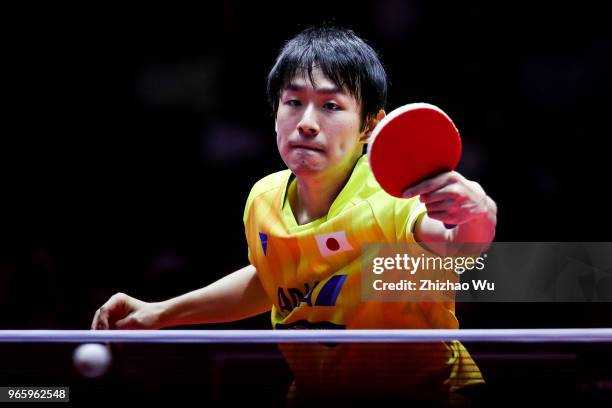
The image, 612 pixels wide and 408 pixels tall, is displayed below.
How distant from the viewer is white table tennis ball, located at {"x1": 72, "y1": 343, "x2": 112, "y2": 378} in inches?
69.0

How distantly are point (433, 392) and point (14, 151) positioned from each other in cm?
309

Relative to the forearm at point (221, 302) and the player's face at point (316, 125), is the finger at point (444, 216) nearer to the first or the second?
the player's face at point (316, 125)

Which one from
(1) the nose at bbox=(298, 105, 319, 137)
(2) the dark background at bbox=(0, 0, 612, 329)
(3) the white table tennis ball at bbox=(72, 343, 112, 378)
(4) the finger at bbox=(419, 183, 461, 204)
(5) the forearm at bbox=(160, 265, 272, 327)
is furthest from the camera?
(2) the dark background at bbox=(0, 0, 612, 329)

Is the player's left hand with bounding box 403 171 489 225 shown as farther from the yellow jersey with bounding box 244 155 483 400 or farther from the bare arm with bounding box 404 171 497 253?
the yellow jersey with bounding box 244 155 483 400

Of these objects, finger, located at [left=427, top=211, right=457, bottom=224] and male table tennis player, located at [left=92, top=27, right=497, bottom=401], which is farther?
male table tennis player, located at [left=92, top=27, right=497, bottom=401]

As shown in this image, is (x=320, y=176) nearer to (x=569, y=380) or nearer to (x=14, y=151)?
(x=569, y=380)

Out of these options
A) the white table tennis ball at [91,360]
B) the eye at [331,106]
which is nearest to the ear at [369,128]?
the eye at [331,106]

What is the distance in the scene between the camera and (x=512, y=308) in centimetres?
354

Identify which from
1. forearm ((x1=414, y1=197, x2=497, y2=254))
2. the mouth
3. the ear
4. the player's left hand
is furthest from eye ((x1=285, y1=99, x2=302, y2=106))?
the player's left hand

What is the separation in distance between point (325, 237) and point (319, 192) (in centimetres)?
17

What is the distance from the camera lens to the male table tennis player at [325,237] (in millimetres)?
1944

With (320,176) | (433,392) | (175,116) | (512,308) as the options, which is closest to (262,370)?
(433,392)

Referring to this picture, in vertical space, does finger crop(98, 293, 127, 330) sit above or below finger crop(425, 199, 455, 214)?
below

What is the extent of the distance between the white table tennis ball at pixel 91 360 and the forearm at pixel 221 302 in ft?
1.81
